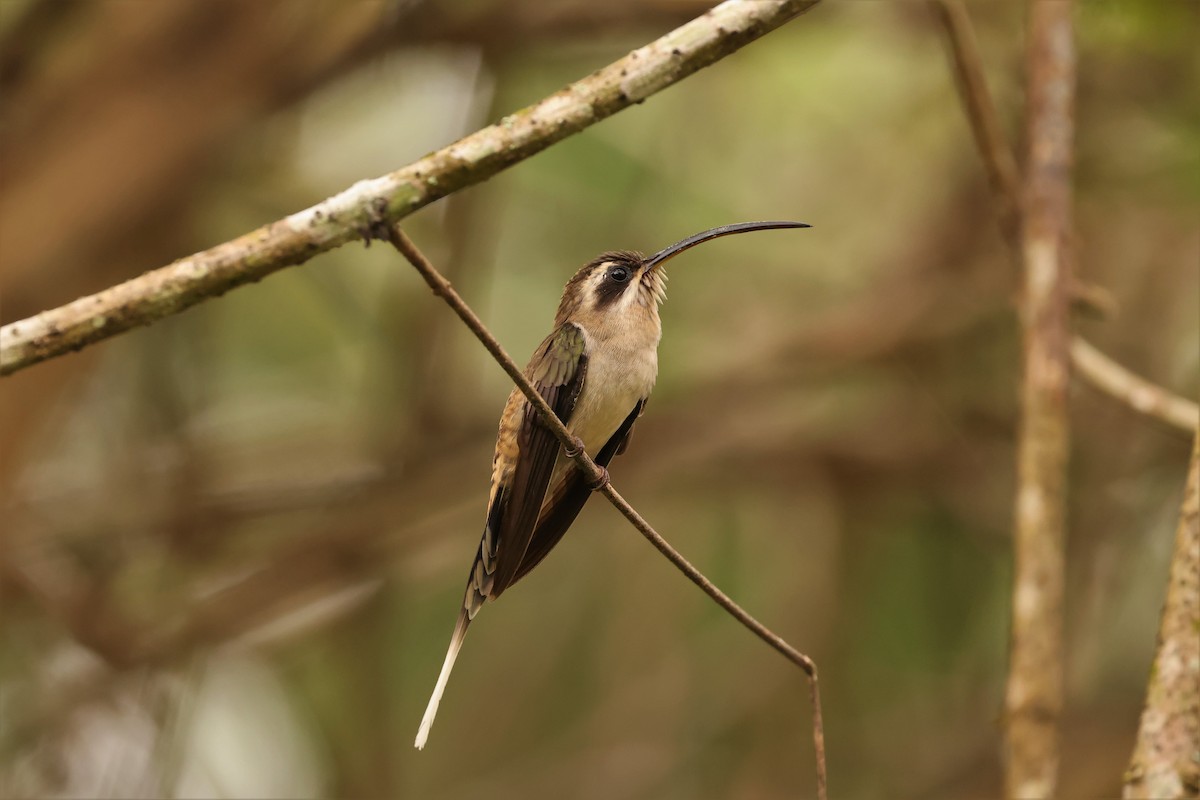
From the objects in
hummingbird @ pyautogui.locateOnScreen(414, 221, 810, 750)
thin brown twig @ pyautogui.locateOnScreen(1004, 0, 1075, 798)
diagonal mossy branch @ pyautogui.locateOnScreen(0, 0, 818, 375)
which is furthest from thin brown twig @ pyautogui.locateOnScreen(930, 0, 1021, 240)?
diagonal mossy branch @ pyautogui.locateOnScreen(0, 0, 818, 375)

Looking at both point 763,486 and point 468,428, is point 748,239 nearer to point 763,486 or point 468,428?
point 763,486

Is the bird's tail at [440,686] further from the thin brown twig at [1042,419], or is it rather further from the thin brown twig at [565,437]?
the thin brown twig at [1042,419]

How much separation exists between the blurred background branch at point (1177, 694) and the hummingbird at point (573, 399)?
3.28 feet

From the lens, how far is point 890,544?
647cm

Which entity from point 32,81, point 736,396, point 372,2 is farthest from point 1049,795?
point 32,81

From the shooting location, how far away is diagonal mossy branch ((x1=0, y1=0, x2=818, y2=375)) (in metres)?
1.85

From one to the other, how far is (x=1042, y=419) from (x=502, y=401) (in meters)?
3.15

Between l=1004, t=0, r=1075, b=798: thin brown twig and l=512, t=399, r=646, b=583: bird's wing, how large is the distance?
105cm

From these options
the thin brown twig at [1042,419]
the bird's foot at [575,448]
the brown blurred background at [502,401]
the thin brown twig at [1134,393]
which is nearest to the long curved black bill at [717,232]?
the bird's foot at [575,448]

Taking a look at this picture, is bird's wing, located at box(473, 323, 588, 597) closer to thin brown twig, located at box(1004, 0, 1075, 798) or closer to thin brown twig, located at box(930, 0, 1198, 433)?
thin brown twig, located at box(1004, 0, 1075, 798)

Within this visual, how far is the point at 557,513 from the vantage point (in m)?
2.44

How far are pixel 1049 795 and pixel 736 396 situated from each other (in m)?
3.04

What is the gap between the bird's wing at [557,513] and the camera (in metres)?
2.34

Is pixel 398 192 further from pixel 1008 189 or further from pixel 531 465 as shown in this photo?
pixel 1008 189
